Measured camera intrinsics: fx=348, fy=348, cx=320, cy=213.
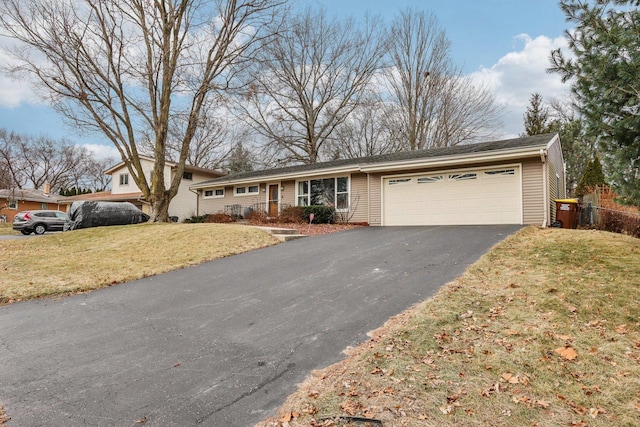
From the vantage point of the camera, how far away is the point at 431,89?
2456cm

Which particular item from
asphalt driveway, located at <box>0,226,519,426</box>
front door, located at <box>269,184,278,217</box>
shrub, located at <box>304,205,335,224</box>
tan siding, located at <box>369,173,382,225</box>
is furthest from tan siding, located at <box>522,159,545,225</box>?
front door, located at <box>269,184,278,217</box>

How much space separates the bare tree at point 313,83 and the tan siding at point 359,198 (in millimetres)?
11882

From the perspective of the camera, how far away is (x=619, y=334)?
360cm

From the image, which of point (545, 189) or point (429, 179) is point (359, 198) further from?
point (545, 189)

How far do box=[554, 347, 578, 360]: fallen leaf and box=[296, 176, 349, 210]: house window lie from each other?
12.1m

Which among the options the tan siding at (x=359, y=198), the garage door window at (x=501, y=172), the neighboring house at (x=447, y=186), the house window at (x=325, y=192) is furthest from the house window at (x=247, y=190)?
the garage door window at (x=501, y=172)

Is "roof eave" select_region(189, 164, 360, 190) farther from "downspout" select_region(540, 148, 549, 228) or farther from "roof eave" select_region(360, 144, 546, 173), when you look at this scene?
"downspout" select_region(540, 148, 549, 228)

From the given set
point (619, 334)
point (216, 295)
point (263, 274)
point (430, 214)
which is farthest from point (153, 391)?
point (430, 214)

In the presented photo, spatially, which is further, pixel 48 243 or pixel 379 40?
pixel 379 40

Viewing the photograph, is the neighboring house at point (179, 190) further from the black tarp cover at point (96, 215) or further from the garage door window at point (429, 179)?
the garage door window at point (429, 179)

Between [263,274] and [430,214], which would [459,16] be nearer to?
[430,214]

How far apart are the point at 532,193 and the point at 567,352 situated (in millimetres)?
9306

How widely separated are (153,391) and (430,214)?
11.4 meters

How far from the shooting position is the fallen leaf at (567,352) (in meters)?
3.17
